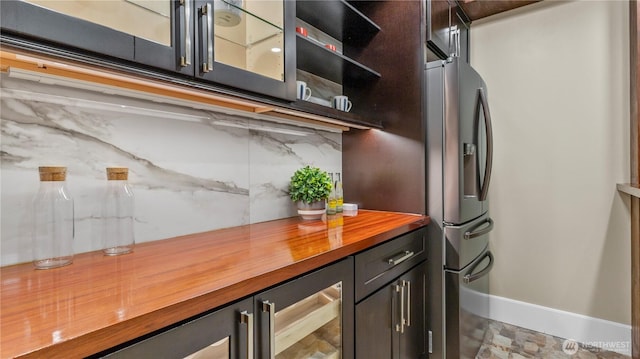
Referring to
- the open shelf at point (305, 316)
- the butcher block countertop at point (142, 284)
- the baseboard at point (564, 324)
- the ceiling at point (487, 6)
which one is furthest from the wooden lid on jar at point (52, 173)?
the baseboard at point (564, 324)

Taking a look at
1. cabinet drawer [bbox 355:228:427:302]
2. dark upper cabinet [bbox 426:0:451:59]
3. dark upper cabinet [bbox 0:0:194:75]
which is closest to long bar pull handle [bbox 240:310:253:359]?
cabinet drawer [bbox 355:228:427:302]

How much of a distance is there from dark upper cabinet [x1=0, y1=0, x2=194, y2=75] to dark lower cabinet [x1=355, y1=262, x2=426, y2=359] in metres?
1.07

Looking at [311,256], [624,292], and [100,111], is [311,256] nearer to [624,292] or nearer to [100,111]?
[100,111]

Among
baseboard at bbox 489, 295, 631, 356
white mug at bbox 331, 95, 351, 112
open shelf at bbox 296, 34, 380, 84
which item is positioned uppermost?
open shelf at bbox 296, 34, 380, 84

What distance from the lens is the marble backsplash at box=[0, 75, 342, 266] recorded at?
877 mm

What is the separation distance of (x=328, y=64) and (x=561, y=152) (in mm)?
1888

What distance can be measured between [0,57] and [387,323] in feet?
5.08

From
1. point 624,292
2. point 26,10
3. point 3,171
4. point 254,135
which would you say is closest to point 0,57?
point 26,10

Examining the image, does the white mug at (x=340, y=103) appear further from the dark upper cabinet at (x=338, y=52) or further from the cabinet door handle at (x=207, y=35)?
the cabinet door handle at (x=207, y=35)

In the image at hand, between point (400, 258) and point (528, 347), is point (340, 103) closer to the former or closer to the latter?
point (400, 258)

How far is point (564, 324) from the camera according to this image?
2.27 metres

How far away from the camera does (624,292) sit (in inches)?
83.0

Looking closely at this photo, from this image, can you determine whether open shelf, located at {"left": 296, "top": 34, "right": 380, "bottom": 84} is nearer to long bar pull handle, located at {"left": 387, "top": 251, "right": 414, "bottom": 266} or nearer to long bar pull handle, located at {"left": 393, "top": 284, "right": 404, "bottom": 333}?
long bar pull handle, located at {"left": 387, "top": 251, "right": 414, "bottom": 266}

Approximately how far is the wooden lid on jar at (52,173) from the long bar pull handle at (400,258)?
1.21 m
